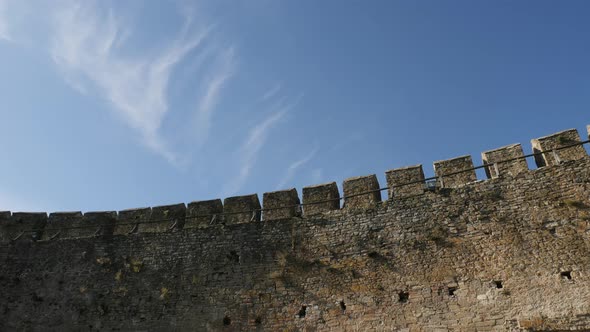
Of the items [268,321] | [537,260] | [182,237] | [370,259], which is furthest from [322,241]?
[537,260]

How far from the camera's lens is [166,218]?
1227 centimetres

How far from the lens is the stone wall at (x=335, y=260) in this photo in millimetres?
8992

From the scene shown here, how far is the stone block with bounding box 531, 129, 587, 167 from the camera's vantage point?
971 centimetres

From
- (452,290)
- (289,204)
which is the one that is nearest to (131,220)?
(289,204)

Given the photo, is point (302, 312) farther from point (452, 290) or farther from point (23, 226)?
point (23, 226)

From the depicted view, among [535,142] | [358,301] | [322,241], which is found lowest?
[358,301]

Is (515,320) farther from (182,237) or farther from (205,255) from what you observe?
(182,237)

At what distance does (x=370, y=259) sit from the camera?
1016 centimetres

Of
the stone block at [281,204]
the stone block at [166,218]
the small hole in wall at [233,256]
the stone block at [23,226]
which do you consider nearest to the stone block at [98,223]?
the stone block at [166,218]

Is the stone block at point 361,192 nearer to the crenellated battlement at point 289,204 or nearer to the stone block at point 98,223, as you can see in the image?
the crenellated battlement at point 289,204

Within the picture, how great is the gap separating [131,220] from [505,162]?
9644 mm

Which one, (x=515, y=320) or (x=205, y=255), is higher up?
(x=205, y=255)

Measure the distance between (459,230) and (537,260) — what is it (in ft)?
5.17

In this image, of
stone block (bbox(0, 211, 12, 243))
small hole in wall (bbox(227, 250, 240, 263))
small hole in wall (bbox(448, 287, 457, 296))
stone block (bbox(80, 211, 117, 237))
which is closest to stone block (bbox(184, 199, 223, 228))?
small hole in wall (bbox(227, 250, 240, 263))
